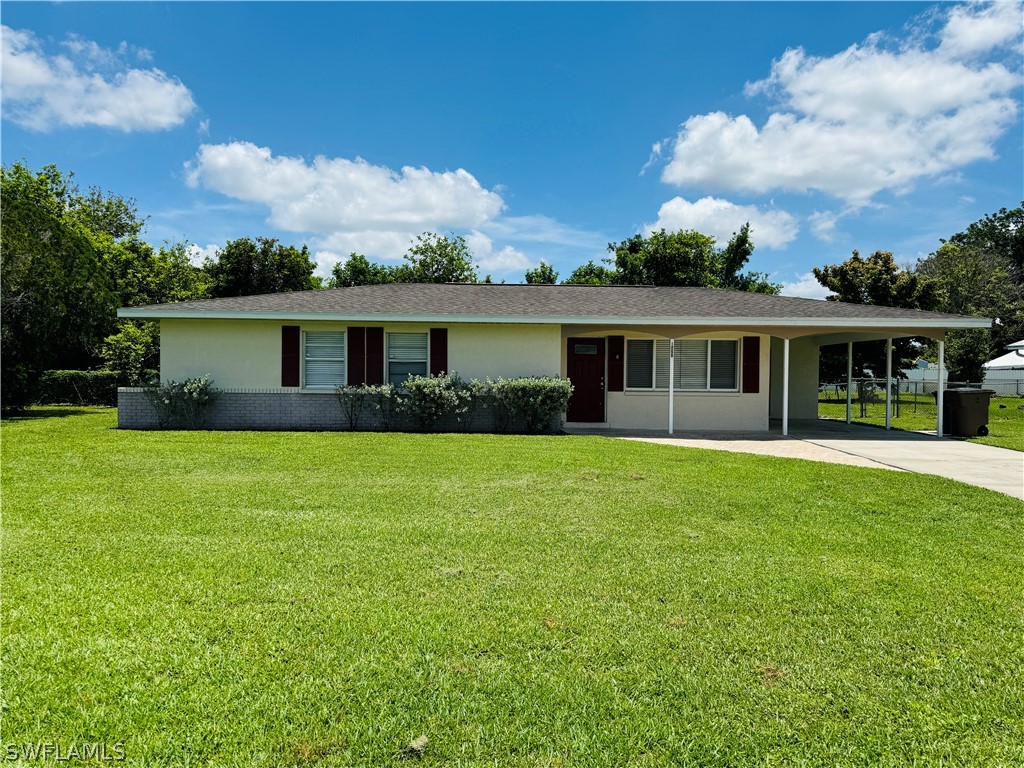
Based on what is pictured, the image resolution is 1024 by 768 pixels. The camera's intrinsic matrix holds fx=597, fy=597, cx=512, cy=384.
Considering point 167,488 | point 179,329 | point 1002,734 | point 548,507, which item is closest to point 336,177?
point 179,329

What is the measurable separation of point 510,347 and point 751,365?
6075 mm

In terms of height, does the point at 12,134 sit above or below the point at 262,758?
above

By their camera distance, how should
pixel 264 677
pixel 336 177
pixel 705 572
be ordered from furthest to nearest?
pixel 336 177 → pixel 705 572 → pixel 264 677

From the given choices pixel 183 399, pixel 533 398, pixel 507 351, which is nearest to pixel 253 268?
pixel 183 399

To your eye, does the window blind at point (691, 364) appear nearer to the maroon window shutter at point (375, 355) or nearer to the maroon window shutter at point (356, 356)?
the maroon window shutter at point (375, 355)

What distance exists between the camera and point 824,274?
2881 centimetres

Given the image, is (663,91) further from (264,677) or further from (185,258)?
(185,258)

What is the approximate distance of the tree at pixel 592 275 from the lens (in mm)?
36206

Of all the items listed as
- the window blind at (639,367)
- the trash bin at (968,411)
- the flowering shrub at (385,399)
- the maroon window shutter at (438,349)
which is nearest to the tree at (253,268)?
the maroon window shutter at (438,349)

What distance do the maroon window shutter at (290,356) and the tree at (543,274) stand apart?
26147mm

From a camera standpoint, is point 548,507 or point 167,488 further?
point 167,488

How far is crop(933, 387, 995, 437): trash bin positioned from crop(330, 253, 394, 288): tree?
29.6m

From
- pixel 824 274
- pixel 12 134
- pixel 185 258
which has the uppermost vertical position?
pixel 12 134

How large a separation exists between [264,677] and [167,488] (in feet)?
16.2
